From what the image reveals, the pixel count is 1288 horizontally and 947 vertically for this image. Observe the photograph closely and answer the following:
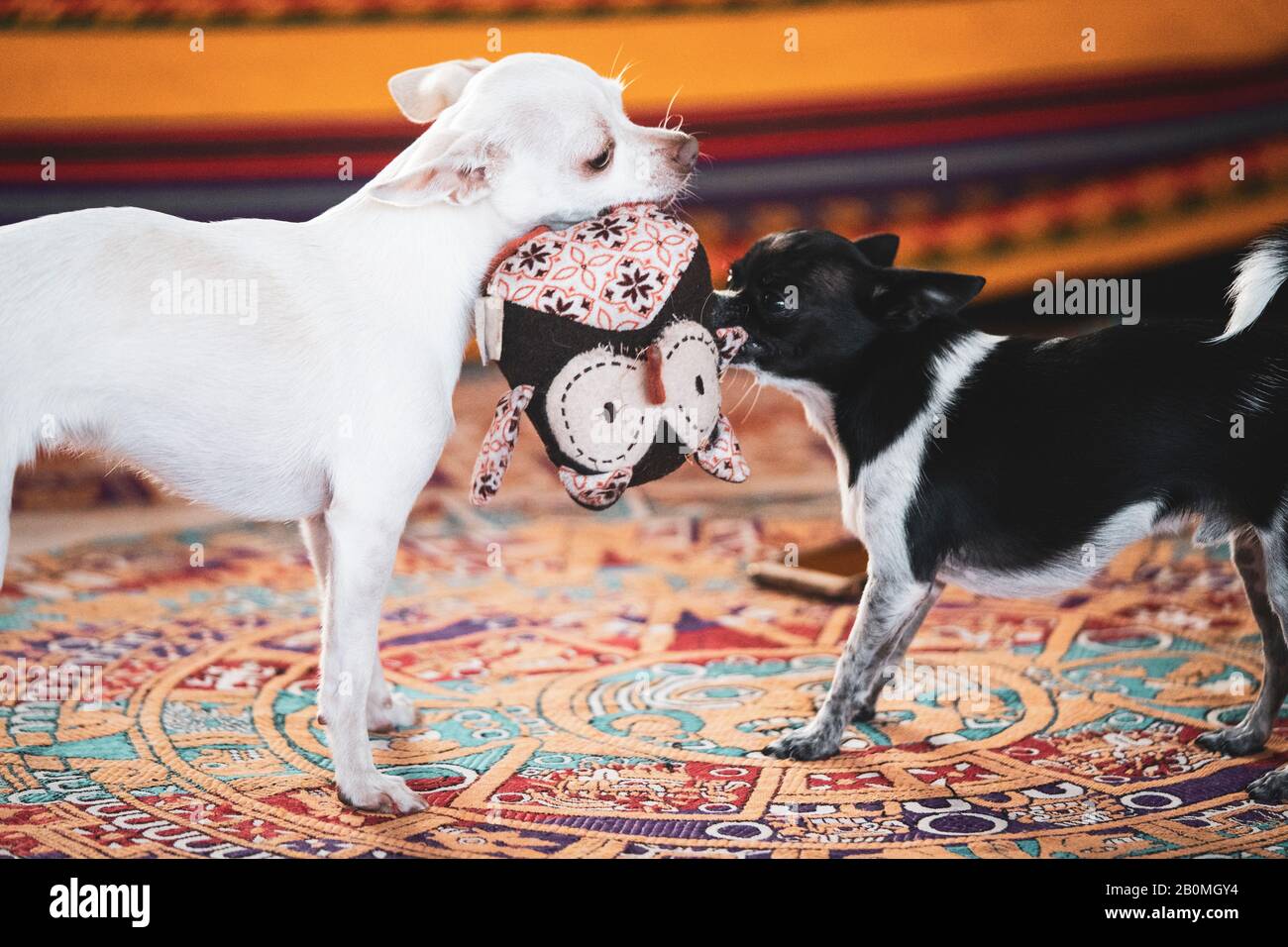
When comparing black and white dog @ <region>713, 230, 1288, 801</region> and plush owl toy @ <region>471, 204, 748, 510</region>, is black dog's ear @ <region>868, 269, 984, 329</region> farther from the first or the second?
plush owl toy @ <region>471, 204, 748, 510</region>

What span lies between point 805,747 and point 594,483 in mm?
633

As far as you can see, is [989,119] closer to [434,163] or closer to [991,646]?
[991,646]

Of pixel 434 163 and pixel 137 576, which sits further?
pixel 137 576

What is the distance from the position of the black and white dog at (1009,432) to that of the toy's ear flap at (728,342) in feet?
0.07

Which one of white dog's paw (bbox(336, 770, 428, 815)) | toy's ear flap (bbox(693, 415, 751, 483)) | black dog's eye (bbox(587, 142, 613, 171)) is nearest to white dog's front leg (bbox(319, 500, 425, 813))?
white dog's paw (bbox(336, 770, 428, 815))

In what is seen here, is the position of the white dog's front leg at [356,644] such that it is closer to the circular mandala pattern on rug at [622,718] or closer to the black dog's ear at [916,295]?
the circular mandala pattern on rug at [622,718]

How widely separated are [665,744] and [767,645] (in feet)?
2.16

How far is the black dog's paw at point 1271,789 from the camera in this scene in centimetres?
213

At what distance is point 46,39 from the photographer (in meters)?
4.67

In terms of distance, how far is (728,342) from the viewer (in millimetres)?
2309
